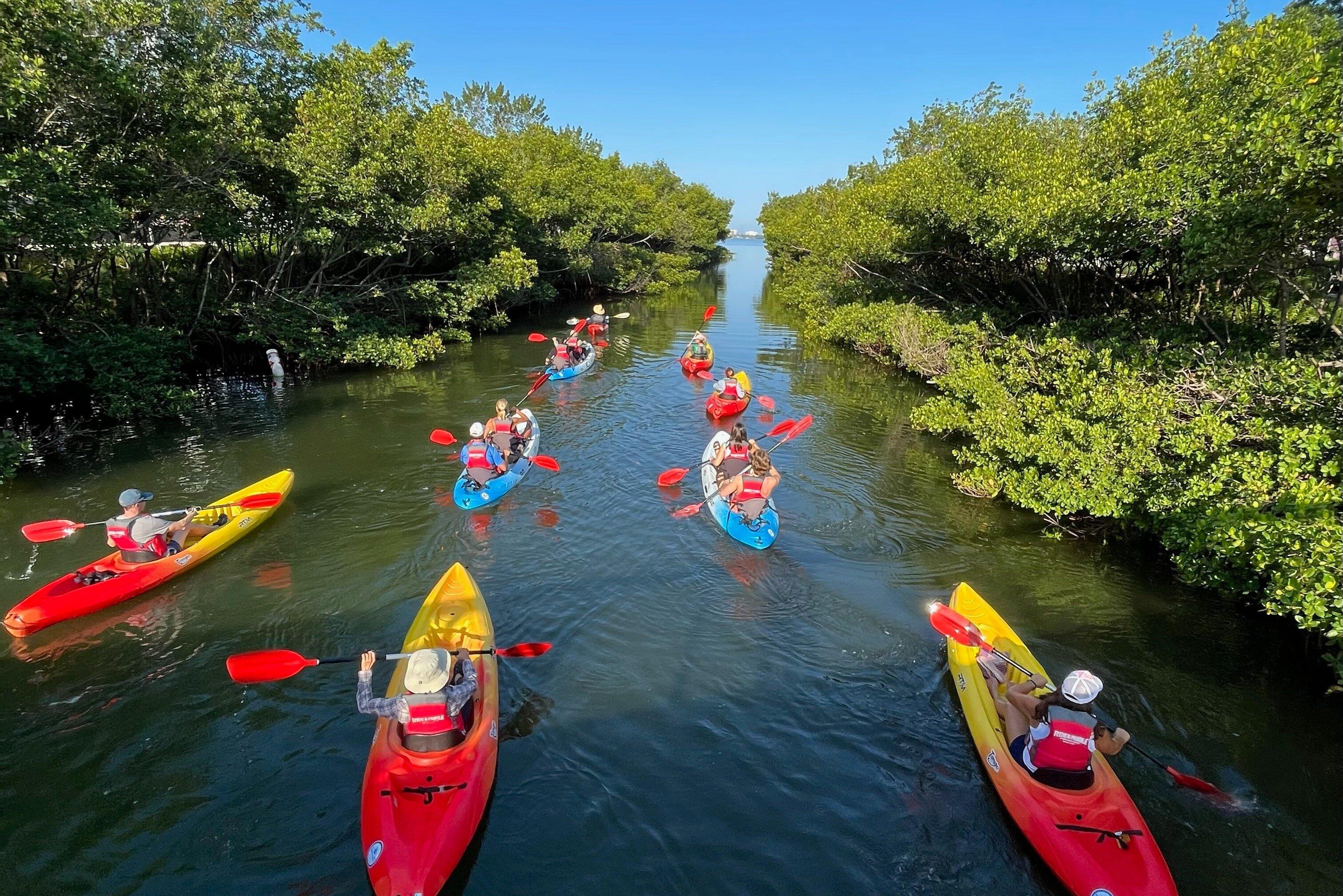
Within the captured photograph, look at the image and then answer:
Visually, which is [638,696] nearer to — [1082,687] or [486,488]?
[1082,687]

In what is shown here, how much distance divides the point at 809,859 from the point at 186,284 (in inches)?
844

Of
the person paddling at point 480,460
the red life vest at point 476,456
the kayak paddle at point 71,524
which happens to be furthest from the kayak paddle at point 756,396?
the kayak paddle at point 71,524

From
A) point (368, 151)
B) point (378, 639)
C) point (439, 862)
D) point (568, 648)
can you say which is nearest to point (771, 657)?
point (568, 648)

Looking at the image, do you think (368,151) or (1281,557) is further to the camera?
(368,151)

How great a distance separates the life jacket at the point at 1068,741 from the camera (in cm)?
531

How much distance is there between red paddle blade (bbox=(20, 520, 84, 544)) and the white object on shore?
10937 mm

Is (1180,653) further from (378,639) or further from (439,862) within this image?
(378,639)

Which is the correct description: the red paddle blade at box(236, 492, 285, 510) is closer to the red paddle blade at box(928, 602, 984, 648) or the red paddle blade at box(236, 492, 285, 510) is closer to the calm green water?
the calm green water

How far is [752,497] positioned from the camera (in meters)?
10.3

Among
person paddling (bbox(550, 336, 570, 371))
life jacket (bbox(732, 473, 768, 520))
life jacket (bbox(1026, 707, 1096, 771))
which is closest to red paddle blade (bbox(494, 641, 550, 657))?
life jacket (bbox(732, 473, 768, 520))

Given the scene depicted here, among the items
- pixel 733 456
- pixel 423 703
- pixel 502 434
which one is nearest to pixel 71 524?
pixel 502 434

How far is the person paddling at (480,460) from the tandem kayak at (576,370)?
7896mm

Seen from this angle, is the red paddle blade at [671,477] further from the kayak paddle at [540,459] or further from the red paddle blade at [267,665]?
the red paddle blade at [267,665]

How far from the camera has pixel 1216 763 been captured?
6.34m
